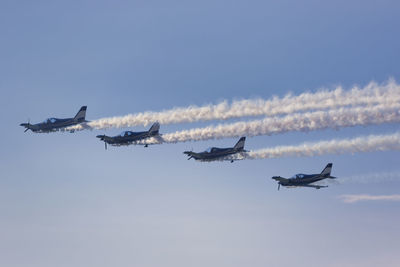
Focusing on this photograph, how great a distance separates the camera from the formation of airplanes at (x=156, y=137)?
488 ft

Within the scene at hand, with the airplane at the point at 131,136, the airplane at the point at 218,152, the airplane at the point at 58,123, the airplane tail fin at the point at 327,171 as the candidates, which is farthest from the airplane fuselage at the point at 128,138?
the airplane tail fin at the point at 327,171

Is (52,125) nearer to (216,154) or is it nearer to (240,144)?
(216,154)

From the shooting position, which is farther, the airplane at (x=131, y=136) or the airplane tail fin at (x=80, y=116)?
the airplane tail fin at (x=80, y=116)

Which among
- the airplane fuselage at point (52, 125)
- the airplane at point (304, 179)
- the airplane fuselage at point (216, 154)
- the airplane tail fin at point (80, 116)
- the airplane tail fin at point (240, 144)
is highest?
→ the airplane tail fin at point (80, 116)

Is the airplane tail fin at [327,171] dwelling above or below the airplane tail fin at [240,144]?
below

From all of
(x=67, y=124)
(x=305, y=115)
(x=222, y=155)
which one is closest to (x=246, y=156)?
(x=222, y=155)

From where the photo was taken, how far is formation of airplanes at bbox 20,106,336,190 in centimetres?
14875

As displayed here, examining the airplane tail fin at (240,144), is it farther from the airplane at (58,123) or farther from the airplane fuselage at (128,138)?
the airplane at (58,123)

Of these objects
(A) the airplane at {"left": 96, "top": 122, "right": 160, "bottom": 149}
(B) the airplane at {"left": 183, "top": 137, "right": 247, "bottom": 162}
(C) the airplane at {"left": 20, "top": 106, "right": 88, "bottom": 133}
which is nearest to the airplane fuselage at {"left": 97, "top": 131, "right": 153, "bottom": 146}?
(A) the airplane at {"left": 96, "top": 122, "right": 160, "bottom": 149}

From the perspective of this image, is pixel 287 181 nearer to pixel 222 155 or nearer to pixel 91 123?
pixel 222 155

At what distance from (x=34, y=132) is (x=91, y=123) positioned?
42.4 feet

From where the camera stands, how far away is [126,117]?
527 feet

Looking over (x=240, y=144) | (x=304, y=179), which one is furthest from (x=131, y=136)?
(x=304, y=179)

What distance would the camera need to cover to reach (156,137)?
509 feet
